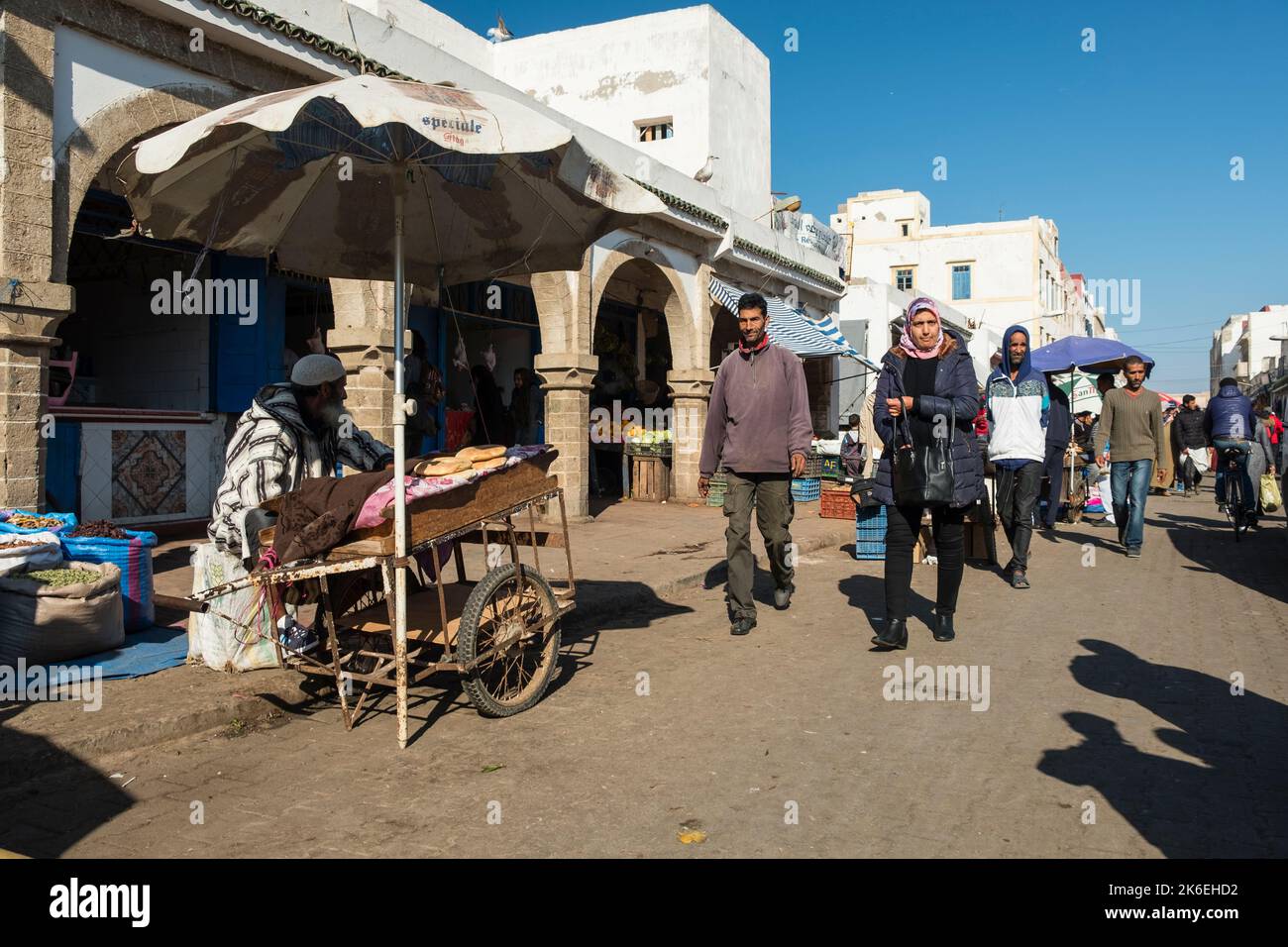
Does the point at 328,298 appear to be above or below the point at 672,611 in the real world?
above

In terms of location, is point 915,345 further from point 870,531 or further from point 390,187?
point 870,531

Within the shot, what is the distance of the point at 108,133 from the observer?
6.98m

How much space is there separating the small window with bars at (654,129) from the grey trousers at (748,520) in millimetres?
16054

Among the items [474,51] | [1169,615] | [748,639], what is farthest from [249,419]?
[474,51]

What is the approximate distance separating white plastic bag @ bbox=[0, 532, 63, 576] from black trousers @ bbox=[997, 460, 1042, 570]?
701 centimetres

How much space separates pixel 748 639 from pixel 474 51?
20.8 metres

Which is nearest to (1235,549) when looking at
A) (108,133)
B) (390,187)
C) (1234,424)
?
(1234,424)

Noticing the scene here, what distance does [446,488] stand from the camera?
4.16 m

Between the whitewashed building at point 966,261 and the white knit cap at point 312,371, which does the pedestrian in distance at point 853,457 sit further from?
the whitewashed building at point 966,261

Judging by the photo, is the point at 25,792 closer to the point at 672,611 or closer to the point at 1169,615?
the point at 672,611

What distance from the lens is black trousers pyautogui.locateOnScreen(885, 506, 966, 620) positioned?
5570 mm

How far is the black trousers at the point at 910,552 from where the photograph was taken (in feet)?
18.3

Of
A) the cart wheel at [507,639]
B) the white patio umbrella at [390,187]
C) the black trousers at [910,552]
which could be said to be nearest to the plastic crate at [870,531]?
the black trousers at [910,552]

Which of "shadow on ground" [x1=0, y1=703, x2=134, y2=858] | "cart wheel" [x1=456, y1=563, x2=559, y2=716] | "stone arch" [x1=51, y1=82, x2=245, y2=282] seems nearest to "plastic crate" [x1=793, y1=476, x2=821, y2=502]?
"stone arch" [x1=51, y1=82, x2=245, y2=282]
